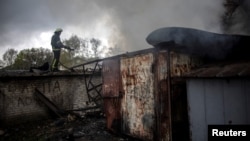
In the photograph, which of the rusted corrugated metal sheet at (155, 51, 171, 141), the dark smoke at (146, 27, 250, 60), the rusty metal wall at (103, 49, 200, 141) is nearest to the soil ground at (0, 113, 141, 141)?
the rusty metal wall at (103, 49, 200, 141)

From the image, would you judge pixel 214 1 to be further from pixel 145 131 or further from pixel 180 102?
pixel 145 131

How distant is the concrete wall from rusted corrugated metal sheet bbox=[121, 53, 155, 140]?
4.59 m

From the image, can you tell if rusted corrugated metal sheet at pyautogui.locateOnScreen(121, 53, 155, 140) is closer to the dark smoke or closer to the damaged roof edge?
the dark smoke

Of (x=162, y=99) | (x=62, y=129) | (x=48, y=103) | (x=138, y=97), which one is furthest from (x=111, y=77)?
(x=48, y=103)

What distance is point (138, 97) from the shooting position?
19.1 feet

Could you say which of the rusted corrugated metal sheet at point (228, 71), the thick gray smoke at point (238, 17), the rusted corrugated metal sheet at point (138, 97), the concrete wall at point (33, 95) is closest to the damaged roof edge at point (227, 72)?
the rusted corrugated metal sheet at point (228, 71)

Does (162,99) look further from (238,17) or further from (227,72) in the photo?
(238,17)

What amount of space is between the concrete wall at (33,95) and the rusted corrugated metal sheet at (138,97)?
15.1 ft

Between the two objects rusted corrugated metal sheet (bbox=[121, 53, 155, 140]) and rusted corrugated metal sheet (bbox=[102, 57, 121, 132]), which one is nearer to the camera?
rusted corrugated metal sheet (bbox=[121, 53, 155, 140])

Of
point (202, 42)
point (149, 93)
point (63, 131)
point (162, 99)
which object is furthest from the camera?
point (63, 131)

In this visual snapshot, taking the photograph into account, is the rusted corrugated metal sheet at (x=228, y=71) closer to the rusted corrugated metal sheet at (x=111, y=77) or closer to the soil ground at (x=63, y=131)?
the rusted corrugated metal sheet at (x=111, y=77)

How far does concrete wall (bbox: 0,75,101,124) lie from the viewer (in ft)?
28.0

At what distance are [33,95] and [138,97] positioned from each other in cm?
540

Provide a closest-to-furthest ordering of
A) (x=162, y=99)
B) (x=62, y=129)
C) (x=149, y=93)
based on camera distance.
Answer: (x=162, y=99) → (x=149, y=93) → (x=62, y=129)
